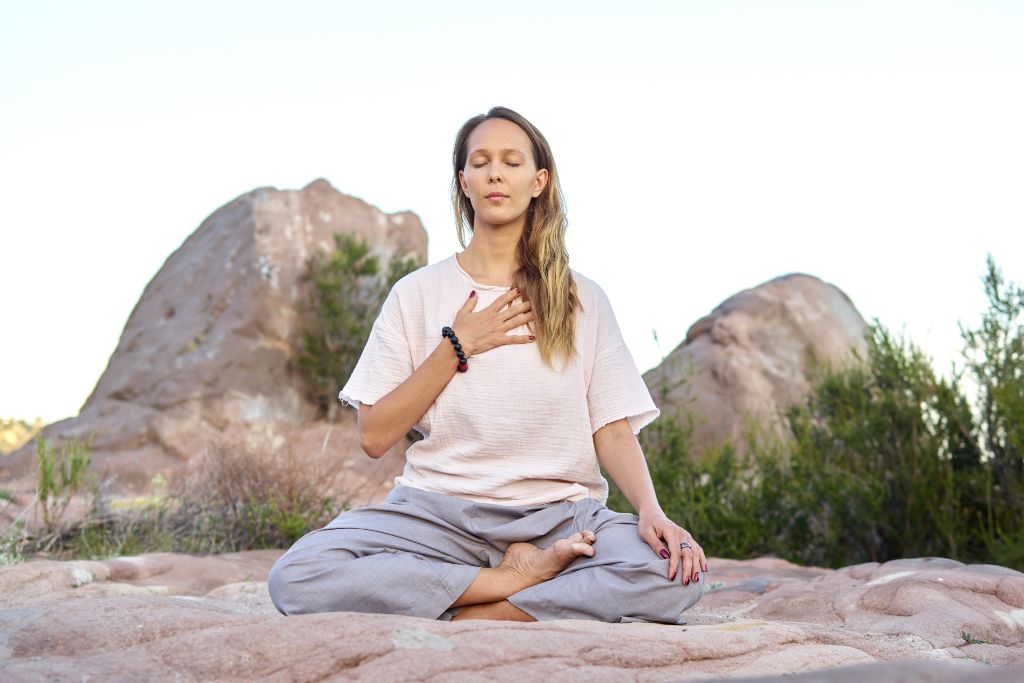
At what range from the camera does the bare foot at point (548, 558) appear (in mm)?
3064

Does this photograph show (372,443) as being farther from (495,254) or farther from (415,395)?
(495,254)

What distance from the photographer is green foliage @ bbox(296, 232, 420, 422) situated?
1380 cm

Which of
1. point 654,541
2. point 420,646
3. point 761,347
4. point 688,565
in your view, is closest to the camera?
point 420,646

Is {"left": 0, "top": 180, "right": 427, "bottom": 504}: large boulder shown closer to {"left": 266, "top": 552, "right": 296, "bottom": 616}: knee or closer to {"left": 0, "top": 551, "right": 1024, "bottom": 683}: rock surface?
{"left": 266, "top": 552, "right": 296, "bottom": 616}: knee

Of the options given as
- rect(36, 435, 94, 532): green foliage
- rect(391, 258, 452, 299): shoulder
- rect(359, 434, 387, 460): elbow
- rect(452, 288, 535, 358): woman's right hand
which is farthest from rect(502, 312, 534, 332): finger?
rect(36, 435, 94, 532): green foliage

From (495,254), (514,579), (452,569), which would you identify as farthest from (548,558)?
(495,254)

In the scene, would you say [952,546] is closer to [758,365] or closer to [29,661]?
[29,661]

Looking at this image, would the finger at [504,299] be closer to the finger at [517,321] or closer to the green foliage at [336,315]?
the finger at [517,321]

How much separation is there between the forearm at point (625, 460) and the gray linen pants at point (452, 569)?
12 cm

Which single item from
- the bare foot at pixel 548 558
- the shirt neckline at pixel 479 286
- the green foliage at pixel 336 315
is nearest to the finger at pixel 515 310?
the shirt neckline at pixel 479 286

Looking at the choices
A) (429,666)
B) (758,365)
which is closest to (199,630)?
(429,666)

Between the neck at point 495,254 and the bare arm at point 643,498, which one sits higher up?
the neck at point 495,254

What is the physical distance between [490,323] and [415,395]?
0.33 metres

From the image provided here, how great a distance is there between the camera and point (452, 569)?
3.04 metres
